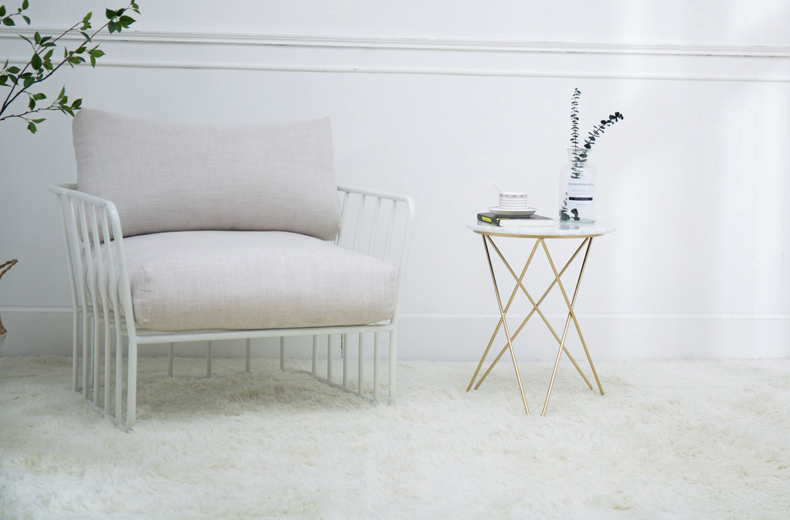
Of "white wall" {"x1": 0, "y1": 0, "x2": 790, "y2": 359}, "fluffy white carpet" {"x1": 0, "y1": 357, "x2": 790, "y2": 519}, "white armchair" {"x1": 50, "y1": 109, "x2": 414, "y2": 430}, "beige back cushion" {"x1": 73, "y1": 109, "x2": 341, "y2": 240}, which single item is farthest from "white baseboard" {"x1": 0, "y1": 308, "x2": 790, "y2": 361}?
"beige back cushion" {"x1": 73, "y1": 109, "x2": 341, "y2": 240}

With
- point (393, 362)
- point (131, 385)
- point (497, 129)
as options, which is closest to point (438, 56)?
point (497, 129)

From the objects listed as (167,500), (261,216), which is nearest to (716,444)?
(167,500)

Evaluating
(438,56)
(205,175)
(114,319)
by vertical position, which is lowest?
(114,319)

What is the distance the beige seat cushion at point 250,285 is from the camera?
162cm

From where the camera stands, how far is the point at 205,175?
6.81ft

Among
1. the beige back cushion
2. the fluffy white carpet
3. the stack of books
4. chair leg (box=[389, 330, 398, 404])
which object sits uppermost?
the beige back cushion

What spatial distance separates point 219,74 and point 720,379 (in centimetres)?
207

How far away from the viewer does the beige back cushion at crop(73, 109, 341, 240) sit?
79.2 inches

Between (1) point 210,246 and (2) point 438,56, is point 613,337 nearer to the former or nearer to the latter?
(2) point 438,56

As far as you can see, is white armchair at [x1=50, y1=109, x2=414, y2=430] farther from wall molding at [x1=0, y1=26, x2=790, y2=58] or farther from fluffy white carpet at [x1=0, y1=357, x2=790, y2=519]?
wall molding at [x1=0, y1=26, x2=790, y2=58]

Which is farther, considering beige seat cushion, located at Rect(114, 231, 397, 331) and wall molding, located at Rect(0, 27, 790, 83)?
wall molding, located at Rect(0, 27, 790, 83)

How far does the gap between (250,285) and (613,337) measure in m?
1.60

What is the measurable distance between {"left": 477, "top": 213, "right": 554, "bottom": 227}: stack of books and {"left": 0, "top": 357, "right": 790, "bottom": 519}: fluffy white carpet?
20.5 inches

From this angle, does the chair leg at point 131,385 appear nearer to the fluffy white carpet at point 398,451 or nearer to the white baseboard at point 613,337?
the fluffy white carpet at point 398,451
